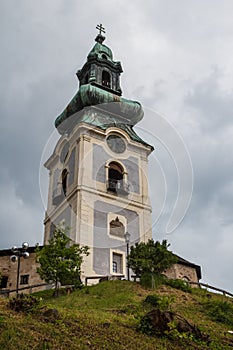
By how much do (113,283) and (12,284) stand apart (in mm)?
12083

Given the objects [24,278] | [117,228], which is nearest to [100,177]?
[117,228]

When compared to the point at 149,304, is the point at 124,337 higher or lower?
lower

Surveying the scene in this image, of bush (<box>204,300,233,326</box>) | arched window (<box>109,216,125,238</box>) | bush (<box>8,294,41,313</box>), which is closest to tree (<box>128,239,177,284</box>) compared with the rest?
bush (<box>204,300,233,326</box>)

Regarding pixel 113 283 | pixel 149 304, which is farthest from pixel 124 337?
pixel 113 283

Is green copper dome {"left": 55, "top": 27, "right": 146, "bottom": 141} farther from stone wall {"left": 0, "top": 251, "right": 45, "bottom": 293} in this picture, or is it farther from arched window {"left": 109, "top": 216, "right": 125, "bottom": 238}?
stone wall {"left": 0, "top": 251, "right": 45, "bottom": 293}

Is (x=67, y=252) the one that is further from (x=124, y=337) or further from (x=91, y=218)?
(x=124, y=337)

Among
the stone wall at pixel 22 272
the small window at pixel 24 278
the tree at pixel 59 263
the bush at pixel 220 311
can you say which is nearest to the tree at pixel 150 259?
the tree at pixel 59 263

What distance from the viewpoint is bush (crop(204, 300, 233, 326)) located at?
77.6ft

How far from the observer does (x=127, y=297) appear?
26109 millimetres

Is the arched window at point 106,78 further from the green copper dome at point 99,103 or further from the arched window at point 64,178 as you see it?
the arched window at point 64,178

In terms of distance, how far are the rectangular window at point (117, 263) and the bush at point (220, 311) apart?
1229cm

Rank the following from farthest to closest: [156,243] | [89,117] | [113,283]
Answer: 1. [89,117]
2. [156,243]
3. [113,283]

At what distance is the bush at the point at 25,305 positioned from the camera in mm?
18031

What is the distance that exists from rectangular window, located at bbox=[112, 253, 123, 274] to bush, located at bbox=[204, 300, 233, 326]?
12.3 m
